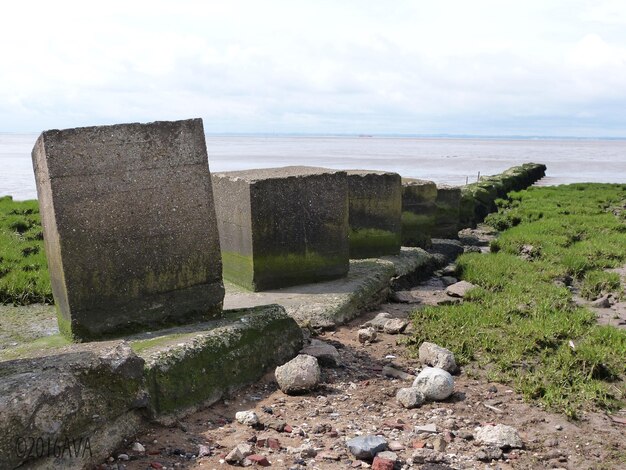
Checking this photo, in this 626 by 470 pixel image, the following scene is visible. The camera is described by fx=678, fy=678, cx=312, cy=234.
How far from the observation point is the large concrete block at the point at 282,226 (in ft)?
21.1

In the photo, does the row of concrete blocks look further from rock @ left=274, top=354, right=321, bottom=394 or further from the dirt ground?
the dirt ground

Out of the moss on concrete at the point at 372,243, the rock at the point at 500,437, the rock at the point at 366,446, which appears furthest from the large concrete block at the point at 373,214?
the rock at the point at 366,446

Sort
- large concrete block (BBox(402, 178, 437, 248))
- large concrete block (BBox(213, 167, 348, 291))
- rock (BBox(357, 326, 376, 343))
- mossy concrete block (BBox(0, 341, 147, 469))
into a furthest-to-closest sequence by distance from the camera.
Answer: large concrete block (BBox(402, 178, 437, 248))
large concrete block (BBox(213, 167, 348, 291))
rock (BBox(357, 326, 376, 343))
mossy concrete block (BBox(0, 341, 147, 469))

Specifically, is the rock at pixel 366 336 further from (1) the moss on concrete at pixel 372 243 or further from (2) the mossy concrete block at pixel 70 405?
(1) the moss on concrete at pixel 372 243

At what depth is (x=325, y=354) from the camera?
4918 millimetres

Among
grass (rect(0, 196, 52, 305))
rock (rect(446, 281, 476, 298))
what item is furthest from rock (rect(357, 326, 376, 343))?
grass (rect(0, 196, 52, 305))

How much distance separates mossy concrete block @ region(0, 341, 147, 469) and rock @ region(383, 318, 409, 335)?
2.56 meters

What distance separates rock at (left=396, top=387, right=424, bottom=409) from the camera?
4.23 metres

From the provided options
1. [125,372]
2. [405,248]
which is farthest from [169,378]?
[405,248]

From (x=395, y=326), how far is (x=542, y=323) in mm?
1230

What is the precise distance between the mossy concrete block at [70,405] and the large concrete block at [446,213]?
25.1 ft

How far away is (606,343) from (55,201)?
4205 millimetres

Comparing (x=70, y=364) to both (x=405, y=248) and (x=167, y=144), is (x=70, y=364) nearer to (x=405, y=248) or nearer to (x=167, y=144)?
(x=167, y=144)

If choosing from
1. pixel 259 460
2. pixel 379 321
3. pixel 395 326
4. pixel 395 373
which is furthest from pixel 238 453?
pixel 379 321
